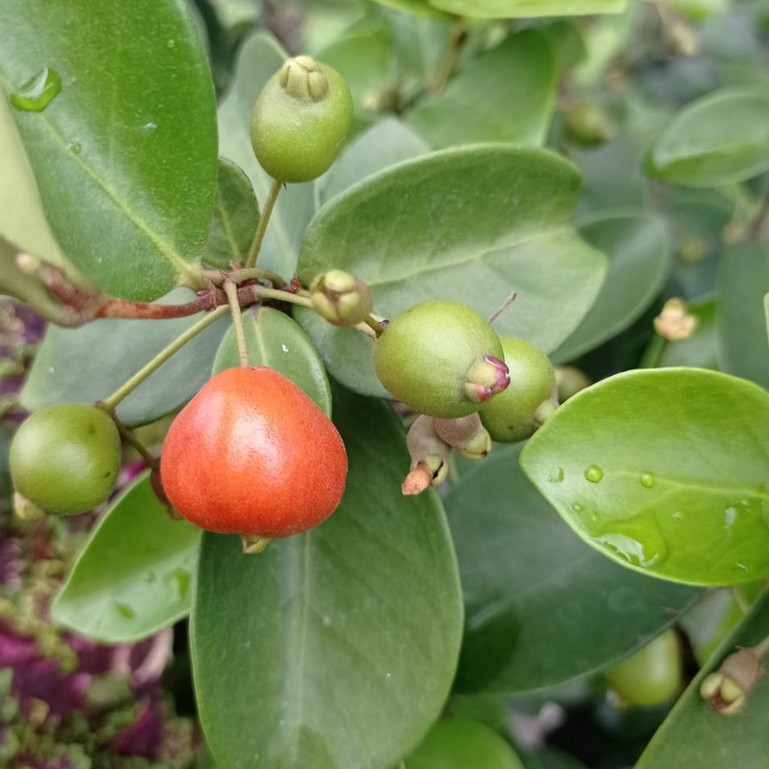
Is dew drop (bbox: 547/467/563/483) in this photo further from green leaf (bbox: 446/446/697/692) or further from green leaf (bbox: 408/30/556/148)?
green leaf (bbox: 408/30/556/148)

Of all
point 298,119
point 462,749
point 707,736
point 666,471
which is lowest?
point 462,749

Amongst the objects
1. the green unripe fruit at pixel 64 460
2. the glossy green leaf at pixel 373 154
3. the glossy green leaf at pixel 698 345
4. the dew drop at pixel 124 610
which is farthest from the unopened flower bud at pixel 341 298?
the glossy green leaf at pixel 698 345

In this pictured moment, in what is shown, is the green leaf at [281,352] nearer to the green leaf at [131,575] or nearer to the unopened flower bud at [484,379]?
the unopened flower bud at [484,379]

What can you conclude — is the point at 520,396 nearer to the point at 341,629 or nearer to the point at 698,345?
the point at 341,629

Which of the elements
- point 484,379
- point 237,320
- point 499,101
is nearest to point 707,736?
point 484,379

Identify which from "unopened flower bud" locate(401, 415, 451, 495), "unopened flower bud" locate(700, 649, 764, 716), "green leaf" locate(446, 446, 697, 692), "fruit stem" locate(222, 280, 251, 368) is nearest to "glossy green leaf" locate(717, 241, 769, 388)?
"green leaf" locate(446, 446, 697, 692)
